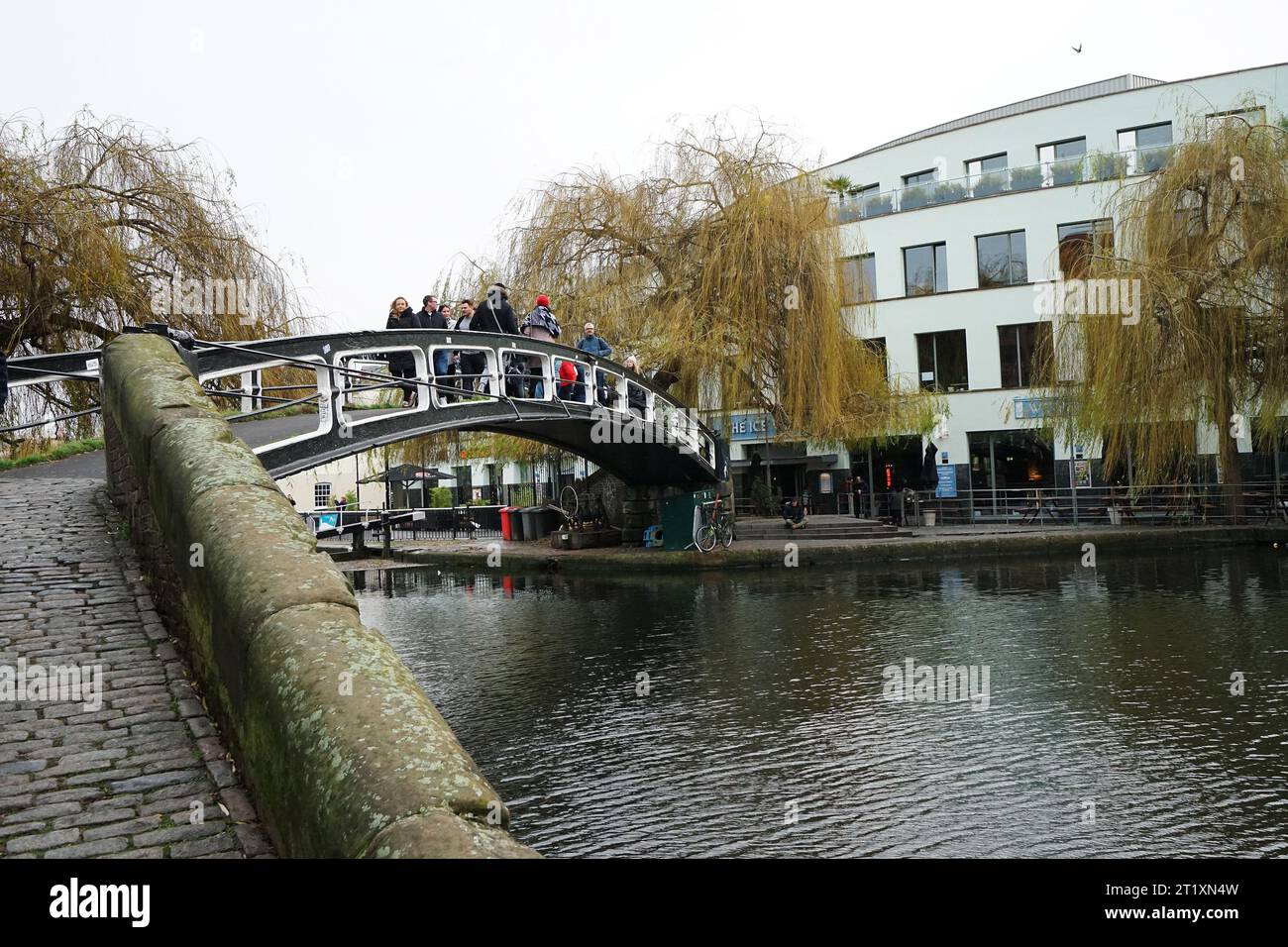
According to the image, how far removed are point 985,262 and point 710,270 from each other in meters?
13.8

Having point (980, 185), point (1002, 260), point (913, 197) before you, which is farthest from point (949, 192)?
point (1002, 260)

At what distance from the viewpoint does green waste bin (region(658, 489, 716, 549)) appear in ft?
81.8

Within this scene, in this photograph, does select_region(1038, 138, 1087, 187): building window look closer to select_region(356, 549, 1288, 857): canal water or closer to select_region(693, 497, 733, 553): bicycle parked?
select_region(693, 497, 733, 553): bicycle parked

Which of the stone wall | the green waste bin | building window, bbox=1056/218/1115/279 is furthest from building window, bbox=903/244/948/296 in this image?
the stone wall

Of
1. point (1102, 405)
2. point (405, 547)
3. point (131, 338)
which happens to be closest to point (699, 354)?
point (1102, 405)

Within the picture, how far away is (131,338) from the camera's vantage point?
873cm

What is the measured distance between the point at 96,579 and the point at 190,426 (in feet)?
6.70

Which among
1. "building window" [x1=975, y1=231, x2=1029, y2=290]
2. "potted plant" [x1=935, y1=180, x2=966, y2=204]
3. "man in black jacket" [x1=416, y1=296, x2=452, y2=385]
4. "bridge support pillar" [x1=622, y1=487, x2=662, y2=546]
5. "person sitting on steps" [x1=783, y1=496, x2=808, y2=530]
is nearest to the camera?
"man in black jacket" [x1=416, y1=296, x2=452, y2=385]

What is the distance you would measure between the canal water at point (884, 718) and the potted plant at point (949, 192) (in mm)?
19434

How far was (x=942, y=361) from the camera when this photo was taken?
3431 centimetres

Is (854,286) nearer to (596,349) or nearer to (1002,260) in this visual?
(1002,260)

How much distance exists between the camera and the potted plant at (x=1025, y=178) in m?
32.8

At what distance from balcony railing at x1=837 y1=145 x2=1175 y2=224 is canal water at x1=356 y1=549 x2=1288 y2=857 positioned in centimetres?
1674

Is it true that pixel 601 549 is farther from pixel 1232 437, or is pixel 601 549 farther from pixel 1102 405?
pixel 1232 437
